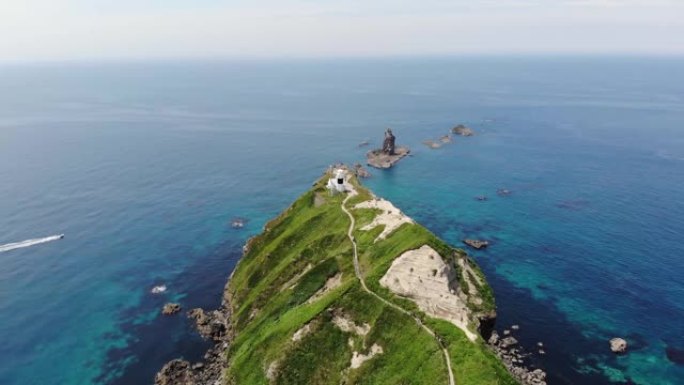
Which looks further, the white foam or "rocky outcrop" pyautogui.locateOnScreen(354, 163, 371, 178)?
"rocky outcrop" pyautogui.locateOnScreen(354, 163, 371, 178)

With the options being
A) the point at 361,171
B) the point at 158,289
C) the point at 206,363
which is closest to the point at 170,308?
the point at 158,289

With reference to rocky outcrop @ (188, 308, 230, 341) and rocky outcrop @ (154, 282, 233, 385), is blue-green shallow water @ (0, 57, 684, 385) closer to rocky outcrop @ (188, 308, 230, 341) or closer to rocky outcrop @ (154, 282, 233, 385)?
rocky outcrop @ (188, 308, 230, 341)

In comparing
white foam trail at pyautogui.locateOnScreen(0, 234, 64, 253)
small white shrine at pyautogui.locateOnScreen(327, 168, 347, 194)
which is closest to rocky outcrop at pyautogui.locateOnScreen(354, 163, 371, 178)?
small white shrine at pyautogui.locateOnScreen(327, 168, 347, 194)

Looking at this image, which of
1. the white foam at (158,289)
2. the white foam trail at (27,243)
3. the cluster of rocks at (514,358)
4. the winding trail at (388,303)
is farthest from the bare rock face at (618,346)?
the white foam trail at (27,243)

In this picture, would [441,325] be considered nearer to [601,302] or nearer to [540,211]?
[601,302]

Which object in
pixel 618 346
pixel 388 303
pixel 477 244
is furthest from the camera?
pixel 477 244

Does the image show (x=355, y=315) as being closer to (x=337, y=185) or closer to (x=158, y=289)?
(x=337, y=185)
